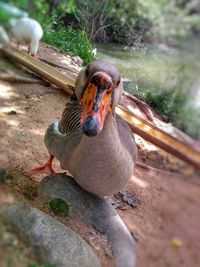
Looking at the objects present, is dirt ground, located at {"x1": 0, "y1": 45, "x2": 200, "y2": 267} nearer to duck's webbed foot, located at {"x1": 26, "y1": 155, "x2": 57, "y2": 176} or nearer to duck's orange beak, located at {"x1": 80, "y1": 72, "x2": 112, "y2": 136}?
duck's webbed foot, located at {"x1": 26, "y1": 155, "x2": 57, "y2": 176}

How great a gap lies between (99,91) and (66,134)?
666mm

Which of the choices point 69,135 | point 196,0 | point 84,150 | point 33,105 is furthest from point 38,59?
point 33,105

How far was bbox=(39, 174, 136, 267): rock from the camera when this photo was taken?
1.29m

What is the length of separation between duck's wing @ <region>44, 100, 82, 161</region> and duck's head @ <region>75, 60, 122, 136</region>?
425mm

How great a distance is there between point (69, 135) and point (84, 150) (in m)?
0.28

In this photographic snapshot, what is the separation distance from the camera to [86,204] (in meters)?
1.40

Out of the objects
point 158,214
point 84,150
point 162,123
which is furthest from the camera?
point 84,150

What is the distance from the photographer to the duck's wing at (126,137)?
1.30m

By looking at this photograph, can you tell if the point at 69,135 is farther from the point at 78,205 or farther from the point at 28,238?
the point at 28,238

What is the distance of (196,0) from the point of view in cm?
57

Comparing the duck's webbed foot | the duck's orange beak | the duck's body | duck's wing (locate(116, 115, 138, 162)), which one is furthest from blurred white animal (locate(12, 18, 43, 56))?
the duck's webbed foot

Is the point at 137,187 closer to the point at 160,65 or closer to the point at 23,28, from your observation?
the point at 160,65

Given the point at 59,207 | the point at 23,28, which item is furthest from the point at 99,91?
the point at 59,207

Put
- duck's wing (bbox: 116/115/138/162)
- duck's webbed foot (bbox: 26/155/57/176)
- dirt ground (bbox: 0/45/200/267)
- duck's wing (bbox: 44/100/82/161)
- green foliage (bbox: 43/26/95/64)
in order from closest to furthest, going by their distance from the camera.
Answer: dirt ground (bbox: 0/45/200/267) < green foliage (bbox: 43/26/95/64) < duck's wing (bbox: 116/115/138/162) < duck's wing (bbox: 44/100/82/161) < duck's webbed foot (bbox: 26/155/57/176)
